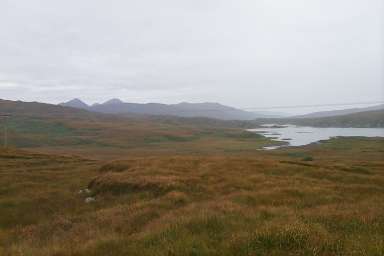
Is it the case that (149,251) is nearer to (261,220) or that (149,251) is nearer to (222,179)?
(261,220)

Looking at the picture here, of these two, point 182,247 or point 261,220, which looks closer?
point 182,247

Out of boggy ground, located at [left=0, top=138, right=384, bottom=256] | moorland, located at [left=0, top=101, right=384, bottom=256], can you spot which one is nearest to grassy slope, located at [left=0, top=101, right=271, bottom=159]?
moorland, located at [left=0, top=101, right=384, bottom=256]

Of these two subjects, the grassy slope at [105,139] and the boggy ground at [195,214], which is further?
the grassy slope at [105,139]

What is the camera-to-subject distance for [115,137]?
146250 millimetres

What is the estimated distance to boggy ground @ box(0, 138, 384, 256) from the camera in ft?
30.9

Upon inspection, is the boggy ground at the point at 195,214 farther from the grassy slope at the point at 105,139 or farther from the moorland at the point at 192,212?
the grassy slope at the point at 105,139

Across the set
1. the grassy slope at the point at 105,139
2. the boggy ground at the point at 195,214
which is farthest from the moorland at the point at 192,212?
the grassy slope at the point at 105,139

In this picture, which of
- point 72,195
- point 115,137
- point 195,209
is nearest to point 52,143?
point 115,137

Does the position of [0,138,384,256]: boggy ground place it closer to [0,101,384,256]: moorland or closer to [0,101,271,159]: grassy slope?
[0,101,384,256]: moorland

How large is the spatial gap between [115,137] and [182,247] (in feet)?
458

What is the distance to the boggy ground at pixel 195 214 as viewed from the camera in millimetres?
9420

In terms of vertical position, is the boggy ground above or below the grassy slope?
above

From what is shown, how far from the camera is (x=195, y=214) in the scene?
537 inches

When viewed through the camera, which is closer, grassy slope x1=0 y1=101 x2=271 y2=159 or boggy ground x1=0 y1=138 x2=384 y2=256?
boggy ground x1=0 y1=138 x2=384 y2=256
